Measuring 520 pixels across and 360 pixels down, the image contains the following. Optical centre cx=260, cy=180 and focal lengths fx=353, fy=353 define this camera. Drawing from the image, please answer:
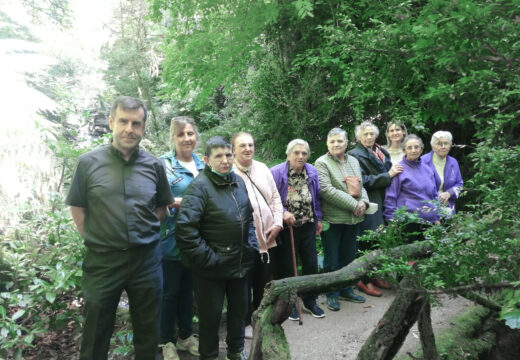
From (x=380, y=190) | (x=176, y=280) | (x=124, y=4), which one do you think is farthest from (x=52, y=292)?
(x=124, y=4)

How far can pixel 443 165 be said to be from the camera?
16.2ft

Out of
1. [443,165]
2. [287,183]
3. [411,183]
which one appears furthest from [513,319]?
[443,165]

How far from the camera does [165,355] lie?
3.08 meters

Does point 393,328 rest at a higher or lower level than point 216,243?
lower

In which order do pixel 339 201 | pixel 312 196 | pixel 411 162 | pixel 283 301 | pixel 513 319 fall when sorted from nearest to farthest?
pixel 513 319, pixel 283 301, pixel 312 196, pixel 339 201, pixel 411 162

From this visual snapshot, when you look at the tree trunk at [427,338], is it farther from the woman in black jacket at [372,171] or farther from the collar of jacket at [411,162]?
the collar of jacket at [411,162]

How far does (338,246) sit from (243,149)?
70.4 inches

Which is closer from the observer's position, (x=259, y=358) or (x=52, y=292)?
(x=259, y=358)

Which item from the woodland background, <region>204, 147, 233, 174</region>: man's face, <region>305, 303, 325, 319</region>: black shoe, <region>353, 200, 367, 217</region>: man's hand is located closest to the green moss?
the woodland background

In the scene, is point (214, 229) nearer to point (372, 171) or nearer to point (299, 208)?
point (299, 208)

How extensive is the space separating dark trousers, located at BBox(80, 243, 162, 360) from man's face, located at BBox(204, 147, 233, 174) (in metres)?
0.79

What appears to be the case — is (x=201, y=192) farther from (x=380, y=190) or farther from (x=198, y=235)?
(x=380, y=190)

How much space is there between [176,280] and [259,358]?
1.30 metres

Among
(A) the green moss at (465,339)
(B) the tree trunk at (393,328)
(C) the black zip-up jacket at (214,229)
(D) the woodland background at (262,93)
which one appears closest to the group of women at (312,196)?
(C) the black zip-up jacket at (214,229)
